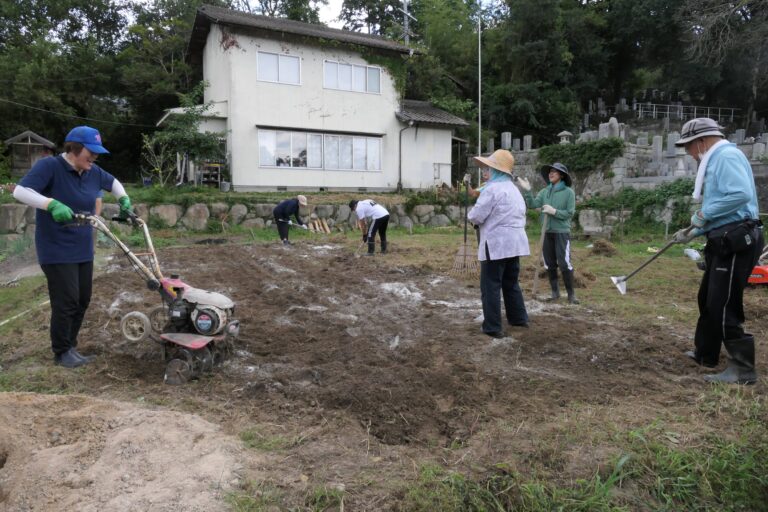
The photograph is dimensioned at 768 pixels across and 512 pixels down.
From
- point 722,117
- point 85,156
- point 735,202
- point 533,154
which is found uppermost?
point 722,117

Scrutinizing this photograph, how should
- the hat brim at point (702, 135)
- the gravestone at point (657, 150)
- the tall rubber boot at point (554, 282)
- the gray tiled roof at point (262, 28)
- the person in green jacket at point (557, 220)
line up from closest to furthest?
1. the hat brim at point (702, 135)
2. the person in green jacket at point (557, 220)
3. the tall rubber boot at point (554, 282)
4. the gravestone at point (657, 150)
5. the gray tiled roof at point (262, 28)

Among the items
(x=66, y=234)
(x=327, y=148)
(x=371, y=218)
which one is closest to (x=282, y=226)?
(x=371, y=218)

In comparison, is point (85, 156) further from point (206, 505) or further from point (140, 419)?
point (206, 505)

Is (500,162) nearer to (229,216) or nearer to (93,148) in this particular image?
(93,148)

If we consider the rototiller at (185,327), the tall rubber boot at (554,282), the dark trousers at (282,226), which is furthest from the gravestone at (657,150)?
the rototiller at (185,327)

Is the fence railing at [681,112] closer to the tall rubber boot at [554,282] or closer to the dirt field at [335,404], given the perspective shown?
the tall rubber boot at [554,282]

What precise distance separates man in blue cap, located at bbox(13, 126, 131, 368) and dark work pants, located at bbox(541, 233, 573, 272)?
4957 millimetres

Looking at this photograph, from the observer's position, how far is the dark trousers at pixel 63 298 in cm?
405

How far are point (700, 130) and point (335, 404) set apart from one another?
343 cm

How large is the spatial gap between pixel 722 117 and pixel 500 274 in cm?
3617

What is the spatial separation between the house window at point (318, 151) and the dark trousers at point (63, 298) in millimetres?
15196

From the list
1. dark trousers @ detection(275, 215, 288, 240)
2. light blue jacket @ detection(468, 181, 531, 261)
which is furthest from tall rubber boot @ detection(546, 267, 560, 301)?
dark trousers @ detection(275, 215, 288, 240)

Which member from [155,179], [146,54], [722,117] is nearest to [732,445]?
[155,179]

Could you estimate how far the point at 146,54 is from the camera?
23.3 meters
